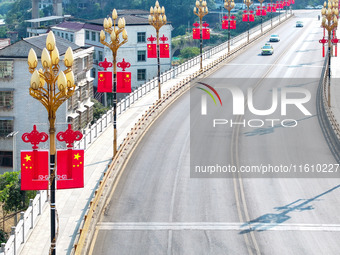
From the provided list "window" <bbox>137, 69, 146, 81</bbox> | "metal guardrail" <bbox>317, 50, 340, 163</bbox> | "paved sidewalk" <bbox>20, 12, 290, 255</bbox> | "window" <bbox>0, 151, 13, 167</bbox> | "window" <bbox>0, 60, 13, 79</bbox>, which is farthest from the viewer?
"window" <bbox>137, 69, 146, 81</bbox>

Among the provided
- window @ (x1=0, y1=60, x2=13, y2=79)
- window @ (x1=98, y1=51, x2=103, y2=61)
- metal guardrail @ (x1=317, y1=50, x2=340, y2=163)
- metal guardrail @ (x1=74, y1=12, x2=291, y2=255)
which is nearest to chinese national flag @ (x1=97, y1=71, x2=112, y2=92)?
metal guardrail @ (x1=74, y1=12, x2=291, y2=255)

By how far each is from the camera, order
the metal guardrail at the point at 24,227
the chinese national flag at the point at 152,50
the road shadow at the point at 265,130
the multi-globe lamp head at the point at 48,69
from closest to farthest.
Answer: the multi-globe lamp head at the point at 48,69
the metal guardrail at the point at 24,227
the road shadow at the point at 265,130
the chinese national flag at the point at 152,50

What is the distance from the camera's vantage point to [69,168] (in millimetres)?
23875

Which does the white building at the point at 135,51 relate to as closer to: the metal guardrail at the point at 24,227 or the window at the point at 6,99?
the window at the point at 6,99

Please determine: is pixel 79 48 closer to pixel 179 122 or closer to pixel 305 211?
pixel 179 122

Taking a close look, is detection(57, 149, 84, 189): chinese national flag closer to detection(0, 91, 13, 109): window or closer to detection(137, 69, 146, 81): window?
detection(0, 91, 13, 109): window

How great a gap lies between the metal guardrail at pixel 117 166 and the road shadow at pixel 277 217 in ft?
22.3

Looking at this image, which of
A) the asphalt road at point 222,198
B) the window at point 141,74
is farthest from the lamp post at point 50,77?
the window at point 141,74

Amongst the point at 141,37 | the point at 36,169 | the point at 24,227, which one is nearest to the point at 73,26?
the point at 141,37

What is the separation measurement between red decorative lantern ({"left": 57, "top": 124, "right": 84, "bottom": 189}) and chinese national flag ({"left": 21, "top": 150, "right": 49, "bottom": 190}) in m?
0.52

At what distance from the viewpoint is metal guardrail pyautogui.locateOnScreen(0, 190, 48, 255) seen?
85.7 ft

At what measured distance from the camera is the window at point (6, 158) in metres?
63.3

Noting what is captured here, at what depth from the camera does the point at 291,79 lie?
7150cm

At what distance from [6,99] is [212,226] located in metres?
36.4
